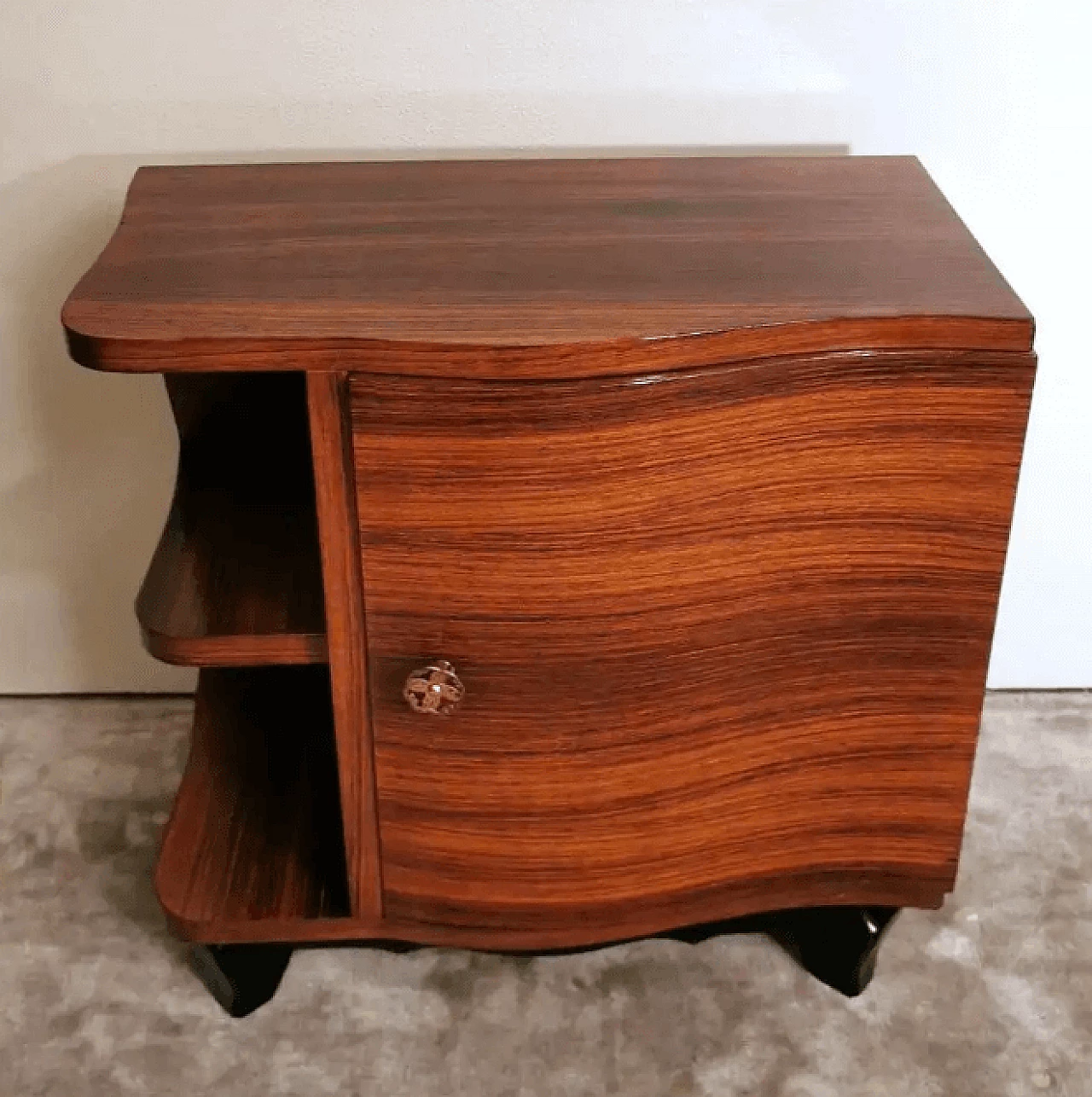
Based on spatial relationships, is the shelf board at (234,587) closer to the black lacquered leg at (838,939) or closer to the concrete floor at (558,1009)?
the concrete floor at (558,1009)

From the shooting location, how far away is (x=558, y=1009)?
1.16m

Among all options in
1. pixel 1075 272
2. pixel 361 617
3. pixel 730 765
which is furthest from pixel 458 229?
pixel 1075 272

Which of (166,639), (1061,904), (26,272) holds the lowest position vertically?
(1061,904)

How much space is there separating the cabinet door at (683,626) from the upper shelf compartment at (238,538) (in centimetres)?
9

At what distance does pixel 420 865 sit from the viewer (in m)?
1.02

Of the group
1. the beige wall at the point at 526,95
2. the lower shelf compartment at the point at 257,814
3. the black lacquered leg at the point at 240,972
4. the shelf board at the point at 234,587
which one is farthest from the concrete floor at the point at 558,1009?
the beige wall at the point at 526,95

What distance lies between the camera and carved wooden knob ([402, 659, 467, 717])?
0.92 meters

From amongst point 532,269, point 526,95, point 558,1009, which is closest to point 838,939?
point 558,1009

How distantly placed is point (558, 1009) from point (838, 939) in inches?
9.4

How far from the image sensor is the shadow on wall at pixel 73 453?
1198 mm

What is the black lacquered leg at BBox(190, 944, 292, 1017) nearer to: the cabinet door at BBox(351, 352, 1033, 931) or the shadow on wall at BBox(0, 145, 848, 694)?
the cabinet door at BBox(351, 352, 1033, 931)

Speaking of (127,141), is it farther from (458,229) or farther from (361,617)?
(361,617)

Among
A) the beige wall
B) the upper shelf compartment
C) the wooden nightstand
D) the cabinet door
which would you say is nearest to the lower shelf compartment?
the wooden nightstand

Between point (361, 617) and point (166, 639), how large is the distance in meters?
0.15
